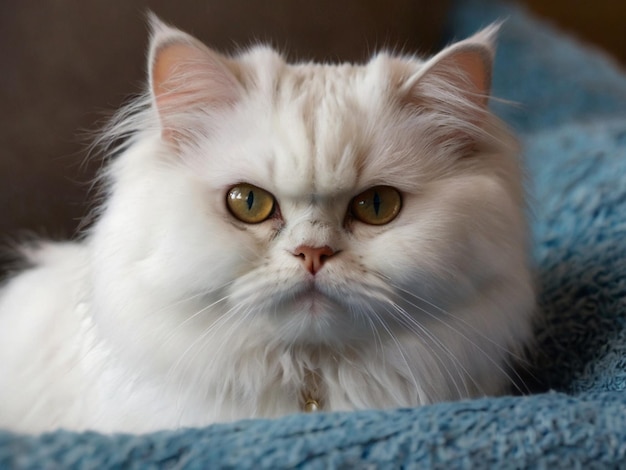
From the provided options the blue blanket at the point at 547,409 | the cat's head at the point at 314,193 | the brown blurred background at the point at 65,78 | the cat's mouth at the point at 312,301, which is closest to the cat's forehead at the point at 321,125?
the cat's head at the point at 314,193

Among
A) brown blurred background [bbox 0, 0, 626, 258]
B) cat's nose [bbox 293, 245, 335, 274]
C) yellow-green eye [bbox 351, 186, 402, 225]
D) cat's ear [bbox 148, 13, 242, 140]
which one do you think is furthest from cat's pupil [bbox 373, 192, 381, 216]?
brown blurred background [bbox 0, 0, 626, 258]

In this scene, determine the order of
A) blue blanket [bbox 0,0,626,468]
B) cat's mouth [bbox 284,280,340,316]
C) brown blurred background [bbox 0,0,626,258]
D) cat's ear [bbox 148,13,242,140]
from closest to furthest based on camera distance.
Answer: blue blanket [bbox 0,0,626,468], cat's mouth [bbox 284,280,340,316], cat's ear [bbox 148,13,242,140], brown blurred background [bbox 0,0,626,258]

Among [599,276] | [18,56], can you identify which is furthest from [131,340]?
[18,56]

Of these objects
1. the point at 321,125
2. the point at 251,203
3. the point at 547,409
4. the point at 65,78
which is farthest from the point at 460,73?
the point at 65,78

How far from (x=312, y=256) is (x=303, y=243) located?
0.02 meters

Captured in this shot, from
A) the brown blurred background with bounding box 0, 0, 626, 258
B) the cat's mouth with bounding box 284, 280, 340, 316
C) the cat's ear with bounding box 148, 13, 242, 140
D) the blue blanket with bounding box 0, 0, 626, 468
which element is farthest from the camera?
the brown blurred background with bounding box 0, 0, 626, 258

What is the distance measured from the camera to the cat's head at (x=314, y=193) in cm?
87

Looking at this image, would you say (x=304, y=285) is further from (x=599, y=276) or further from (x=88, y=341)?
(x=599, y=276)

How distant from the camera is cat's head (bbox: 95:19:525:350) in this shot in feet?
2.86

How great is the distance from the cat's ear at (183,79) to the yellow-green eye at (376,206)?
247 millimetres

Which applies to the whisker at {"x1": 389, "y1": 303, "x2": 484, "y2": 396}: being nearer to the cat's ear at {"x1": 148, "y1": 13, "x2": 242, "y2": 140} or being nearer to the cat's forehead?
the cat's forehead

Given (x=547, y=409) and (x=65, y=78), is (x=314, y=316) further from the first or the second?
(x=65, y=78)

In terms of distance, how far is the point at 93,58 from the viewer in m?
1.75

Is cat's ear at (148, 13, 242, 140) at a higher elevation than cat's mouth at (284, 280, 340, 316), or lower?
higher
